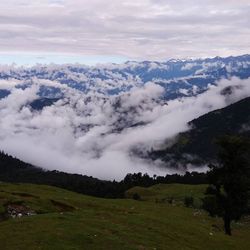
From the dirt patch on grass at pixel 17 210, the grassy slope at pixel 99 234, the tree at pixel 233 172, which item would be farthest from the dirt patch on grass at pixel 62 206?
the tree at pixel 233 172

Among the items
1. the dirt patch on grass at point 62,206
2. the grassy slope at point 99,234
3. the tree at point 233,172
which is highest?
the tree at point 233,172

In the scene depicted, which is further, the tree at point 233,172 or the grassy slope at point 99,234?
the tree at point 233,172

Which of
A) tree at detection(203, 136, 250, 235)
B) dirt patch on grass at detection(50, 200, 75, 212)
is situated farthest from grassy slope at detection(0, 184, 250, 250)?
tree at detection(203, 136, 250, 235)

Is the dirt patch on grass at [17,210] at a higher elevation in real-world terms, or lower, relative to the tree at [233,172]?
lower

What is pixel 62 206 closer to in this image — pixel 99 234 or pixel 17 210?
pixel 17 210

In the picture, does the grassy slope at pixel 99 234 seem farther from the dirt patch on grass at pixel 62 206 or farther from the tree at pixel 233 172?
the tree at pixel 233 172

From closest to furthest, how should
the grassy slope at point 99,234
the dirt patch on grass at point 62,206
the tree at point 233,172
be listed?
the grassy slope at point 99,234, the tree at point 233,172, the dirt patch on grass at point 62,206

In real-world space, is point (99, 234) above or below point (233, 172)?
below

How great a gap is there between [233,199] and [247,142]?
9.55m

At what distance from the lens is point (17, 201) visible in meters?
64.0

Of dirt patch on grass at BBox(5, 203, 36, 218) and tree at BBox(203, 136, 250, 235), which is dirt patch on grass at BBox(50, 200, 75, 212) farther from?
tree at BBox(203, 136, 250, 235)

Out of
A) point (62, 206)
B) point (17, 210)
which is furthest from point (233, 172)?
point (17, 210)

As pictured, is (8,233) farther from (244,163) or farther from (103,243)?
(244,163)

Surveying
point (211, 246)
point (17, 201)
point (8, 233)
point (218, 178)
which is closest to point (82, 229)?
point (8, 233)
